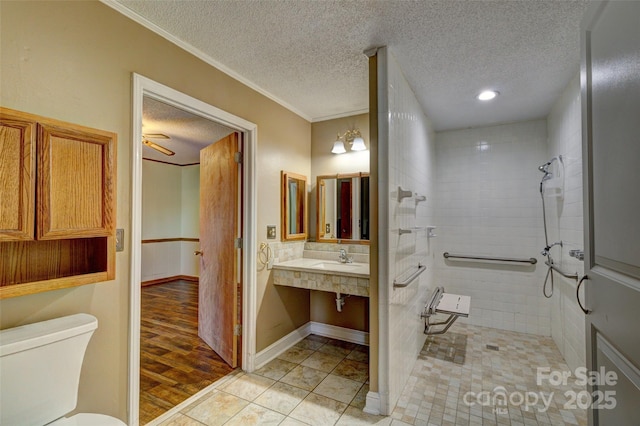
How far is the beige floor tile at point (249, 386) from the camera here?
215 centimetres

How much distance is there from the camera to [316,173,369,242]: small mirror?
305 cm

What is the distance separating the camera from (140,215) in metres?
1.67

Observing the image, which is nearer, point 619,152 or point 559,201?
point 619,152

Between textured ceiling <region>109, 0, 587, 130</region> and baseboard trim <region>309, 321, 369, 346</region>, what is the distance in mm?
2350

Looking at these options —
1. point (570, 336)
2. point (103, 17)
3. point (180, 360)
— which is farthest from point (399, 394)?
point (103, 17)

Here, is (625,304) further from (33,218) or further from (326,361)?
(326,361)

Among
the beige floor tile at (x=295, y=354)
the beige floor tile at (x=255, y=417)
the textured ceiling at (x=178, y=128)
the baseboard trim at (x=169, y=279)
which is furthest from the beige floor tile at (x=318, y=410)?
the baseboard trim at (x=169, y=279)

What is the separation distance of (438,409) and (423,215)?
66.2 inches

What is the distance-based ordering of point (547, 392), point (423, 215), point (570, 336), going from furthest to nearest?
point (423, 215)
point (570, 336)
point (547, 392)

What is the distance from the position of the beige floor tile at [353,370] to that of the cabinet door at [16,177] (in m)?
2.22

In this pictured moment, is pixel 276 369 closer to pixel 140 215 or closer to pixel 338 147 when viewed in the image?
pixel 140 215

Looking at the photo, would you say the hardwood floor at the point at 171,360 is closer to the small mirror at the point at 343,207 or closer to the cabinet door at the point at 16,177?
the cabinet door at the point at 16,177

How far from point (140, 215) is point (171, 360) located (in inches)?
64.7

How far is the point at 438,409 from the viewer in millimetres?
1981
